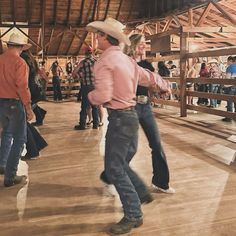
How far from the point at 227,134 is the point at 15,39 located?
3985 millimetres

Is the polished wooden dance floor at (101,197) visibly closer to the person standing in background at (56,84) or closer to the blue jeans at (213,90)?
the blue jeans at (213,90)

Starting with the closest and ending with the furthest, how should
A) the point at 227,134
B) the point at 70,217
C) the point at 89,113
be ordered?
the point at 70,217, the point at 227,134, the point at 89,113

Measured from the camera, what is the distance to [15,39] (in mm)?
3500

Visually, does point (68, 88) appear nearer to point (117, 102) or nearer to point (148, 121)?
point (148, 121)

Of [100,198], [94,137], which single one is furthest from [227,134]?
[100,198]

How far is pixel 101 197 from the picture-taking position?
10.9 feet

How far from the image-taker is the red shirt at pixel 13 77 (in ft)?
11.4

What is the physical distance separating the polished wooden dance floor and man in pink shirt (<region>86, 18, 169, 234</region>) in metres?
0.25

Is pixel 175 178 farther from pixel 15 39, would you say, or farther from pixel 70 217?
pixel 15 39

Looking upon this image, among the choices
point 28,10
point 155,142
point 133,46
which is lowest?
point 155,142

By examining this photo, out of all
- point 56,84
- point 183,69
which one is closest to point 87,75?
point 183,69

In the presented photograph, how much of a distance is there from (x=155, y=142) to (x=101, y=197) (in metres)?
0.69

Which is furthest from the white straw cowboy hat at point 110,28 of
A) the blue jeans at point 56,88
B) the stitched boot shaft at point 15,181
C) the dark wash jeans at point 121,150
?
the blue jeans at point 56,88

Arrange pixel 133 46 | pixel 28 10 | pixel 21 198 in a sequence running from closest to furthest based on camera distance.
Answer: pixel 133 46 → pixel 21 198 → pixel 28 10
